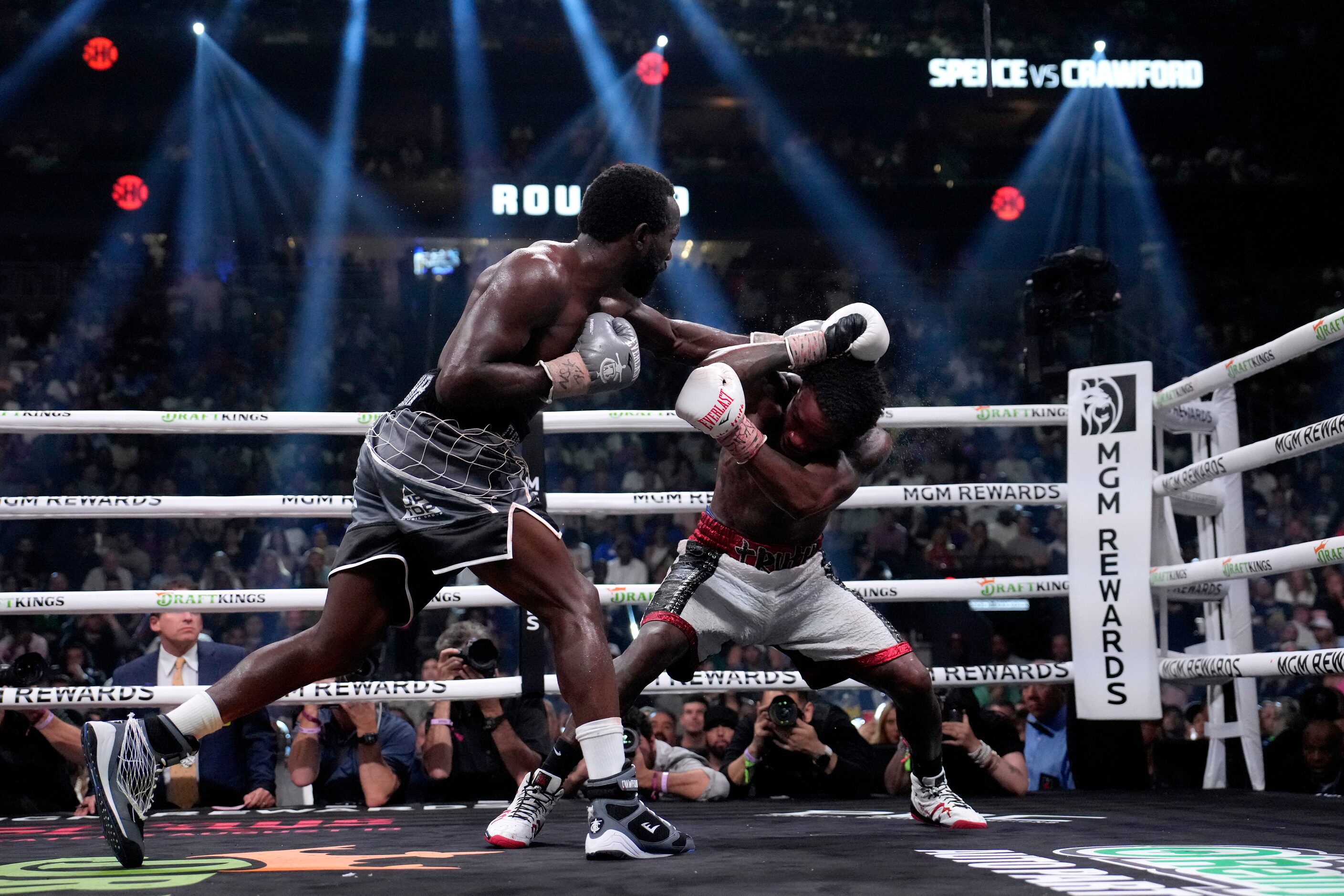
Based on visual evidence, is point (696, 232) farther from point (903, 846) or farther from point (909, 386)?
point (903, 846)

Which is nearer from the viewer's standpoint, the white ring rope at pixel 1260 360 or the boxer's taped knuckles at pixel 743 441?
the boxer's taped knuckles at pixel 743 441

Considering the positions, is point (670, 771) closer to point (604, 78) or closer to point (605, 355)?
point (605, 355)

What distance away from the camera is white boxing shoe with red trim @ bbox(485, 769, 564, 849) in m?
2.52

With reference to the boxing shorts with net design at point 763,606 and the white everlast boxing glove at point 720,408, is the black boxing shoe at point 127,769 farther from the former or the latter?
the white everlast boxing glove at point 720,408

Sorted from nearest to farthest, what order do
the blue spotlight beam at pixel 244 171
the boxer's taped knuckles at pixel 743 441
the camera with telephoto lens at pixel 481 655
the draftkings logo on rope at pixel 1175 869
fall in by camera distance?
the draftkings logo on rope at pixel 1175 869 → the boxer's taped knuckles at pixel 743 441 → the camera with telephoto lens at pixel 481 655 → the blue spotlight beam at pixel 244 171

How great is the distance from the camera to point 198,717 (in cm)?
245

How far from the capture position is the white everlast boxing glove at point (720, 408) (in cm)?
264

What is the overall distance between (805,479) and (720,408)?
0.95 feet

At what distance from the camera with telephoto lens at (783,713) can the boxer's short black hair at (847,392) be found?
3.23 ft

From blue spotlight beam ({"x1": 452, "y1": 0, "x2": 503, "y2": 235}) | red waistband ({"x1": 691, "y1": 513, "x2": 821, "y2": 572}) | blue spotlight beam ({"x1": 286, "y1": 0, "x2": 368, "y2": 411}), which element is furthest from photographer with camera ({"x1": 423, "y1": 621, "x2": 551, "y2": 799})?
blue spotlight beam ({"x1": 452, "y1": 0, "x2": 503, "y2": 235})

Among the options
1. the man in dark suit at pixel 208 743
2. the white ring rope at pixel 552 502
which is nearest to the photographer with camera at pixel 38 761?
the man in dark suit at pixel 208 743

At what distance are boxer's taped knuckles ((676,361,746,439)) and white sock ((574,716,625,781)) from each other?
25.5 inches

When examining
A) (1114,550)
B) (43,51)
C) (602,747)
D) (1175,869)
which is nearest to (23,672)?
(602,747)

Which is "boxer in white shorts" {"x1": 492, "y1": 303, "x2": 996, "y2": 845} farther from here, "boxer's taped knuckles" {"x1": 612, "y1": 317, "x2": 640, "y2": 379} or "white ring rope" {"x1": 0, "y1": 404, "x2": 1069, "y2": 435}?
"white ring rope" {"x1": 0, "y1": 404, "x2": 1069, "y2": 435}
